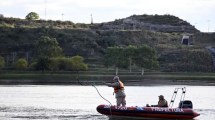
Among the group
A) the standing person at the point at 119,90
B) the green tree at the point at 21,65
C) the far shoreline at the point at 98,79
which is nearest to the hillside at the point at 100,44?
the green tree at the point at 21,65

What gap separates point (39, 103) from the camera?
67312 millimetres

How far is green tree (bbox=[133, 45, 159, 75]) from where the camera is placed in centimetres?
14550

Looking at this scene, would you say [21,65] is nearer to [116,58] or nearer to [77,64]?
[77,64]

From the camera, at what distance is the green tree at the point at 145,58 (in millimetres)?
145500

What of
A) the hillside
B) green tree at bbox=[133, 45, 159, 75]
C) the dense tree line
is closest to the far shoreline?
green tree at bbox=[133, 45, 159, 75]

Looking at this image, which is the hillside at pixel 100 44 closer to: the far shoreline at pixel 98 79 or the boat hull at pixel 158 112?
the far shoreline at pixel 98 79

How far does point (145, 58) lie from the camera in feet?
481

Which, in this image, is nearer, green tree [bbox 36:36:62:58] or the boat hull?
the boat hull

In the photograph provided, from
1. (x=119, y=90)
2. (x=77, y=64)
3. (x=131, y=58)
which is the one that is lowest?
(x=119, y=90)

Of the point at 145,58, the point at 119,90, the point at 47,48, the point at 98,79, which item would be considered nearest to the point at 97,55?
the point at 47,48

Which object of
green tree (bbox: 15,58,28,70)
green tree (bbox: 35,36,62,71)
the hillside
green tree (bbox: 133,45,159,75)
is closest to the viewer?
green tree (bbox: 15,58,28,70)

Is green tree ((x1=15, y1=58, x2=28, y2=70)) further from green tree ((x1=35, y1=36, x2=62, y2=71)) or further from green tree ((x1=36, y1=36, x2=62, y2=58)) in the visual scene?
green tree ((x1=36, y1=36, x2=62, y2=58))

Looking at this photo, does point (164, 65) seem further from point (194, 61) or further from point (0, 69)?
point (0, 69)

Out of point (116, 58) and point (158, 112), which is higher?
point (116, 58)
